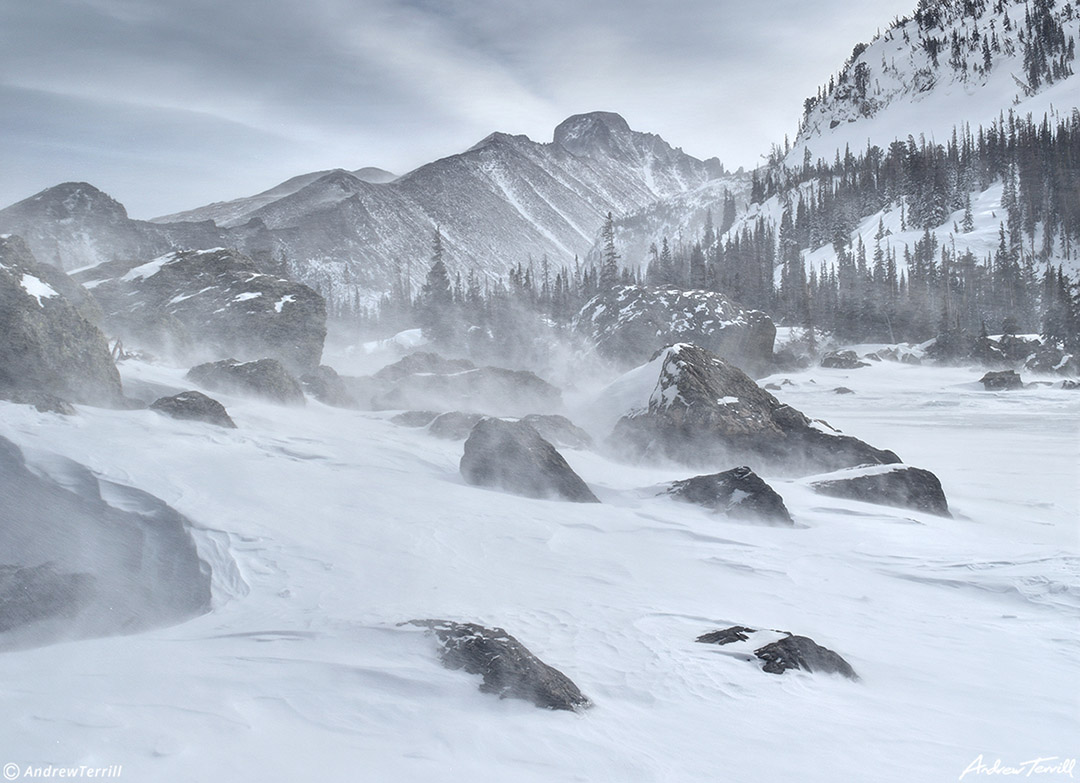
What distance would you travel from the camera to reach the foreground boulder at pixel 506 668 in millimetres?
4453

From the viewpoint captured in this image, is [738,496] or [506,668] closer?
[506,668]

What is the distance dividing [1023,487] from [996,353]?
34.3m

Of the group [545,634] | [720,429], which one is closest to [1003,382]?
[720,429]

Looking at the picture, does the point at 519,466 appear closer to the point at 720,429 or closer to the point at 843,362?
the point at 720,429

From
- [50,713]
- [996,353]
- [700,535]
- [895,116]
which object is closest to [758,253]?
[996,353]

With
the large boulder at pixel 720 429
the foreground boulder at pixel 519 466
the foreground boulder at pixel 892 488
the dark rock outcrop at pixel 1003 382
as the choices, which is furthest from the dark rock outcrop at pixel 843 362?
the foreground boulder at pixel 519 466

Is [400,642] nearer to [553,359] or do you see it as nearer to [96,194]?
[553,359]

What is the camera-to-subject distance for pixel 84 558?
7711 millimetres

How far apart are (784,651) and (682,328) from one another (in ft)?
112

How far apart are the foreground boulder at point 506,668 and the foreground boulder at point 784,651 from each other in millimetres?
1618

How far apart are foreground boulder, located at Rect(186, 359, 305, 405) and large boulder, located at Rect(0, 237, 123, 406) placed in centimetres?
345

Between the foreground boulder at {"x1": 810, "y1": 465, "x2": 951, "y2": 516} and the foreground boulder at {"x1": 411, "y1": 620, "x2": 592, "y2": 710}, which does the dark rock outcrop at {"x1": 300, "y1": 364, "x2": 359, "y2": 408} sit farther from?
the foreground boulder at {"x1": 411, "y1": 620, "x2": 592, "y2": 710}

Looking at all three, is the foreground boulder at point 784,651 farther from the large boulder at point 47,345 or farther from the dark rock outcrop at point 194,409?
the large boulder at point 47,345

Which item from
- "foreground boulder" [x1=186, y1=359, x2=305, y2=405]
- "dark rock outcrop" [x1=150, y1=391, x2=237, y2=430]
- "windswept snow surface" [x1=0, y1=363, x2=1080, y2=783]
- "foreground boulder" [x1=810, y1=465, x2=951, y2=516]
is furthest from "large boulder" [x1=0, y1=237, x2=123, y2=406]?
"foreground boulder" [x1=810, y1=465, x2=951, y2=516]
